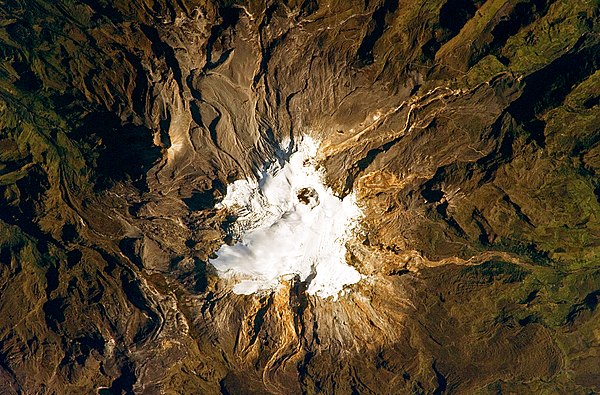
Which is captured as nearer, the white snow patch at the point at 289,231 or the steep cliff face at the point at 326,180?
the steep cliff face at the point at 326,180

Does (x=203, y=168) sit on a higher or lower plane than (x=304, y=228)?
higher

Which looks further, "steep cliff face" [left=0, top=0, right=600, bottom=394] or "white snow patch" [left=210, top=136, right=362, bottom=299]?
"white snow patch" [left=210, top=136, right=362, bottom=299]

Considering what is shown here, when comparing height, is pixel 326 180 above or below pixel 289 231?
above

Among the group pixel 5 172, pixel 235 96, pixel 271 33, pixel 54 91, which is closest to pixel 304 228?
pixel 235 96

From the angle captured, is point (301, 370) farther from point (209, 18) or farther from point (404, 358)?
point (209, 18)

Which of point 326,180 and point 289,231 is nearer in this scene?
point 326,180
